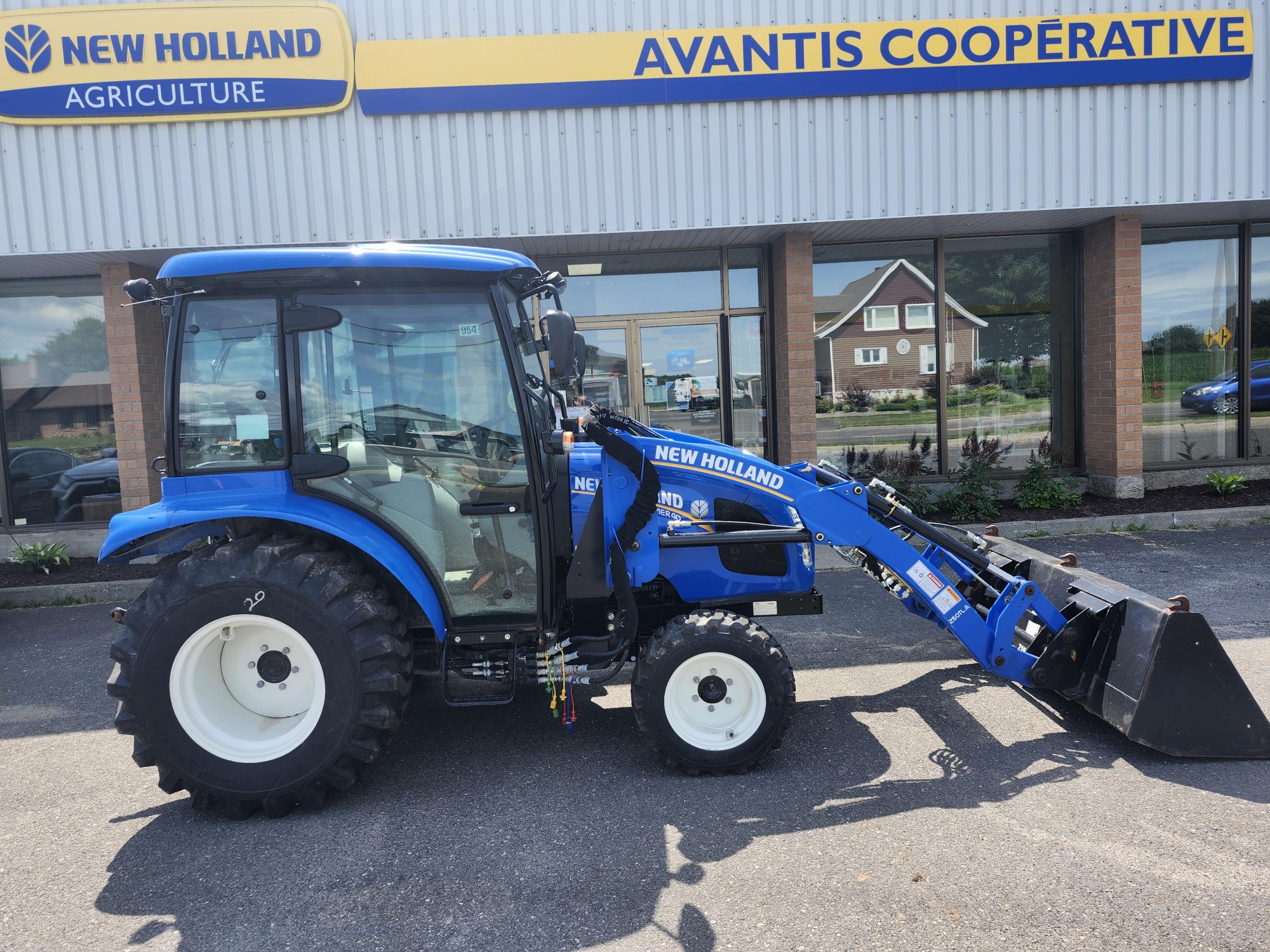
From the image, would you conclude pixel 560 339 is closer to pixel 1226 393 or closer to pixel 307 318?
pixel 307 318

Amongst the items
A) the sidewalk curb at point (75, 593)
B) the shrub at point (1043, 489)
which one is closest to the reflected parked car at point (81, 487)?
the sidewalk curb at point (75, 593)

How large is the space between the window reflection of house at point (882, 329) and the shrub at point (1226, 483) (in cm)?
322

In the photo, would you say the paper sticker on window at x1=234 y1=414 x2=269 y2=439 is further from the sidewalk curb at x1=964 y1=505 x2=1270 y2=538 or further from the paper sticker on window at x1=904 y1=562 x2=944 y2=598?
the sidewalk curb at x1=964 y1=505 x2=1270 y2=538

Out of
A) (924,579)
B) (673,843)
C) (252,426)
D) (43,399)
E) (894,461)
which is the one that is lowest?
(673,843)

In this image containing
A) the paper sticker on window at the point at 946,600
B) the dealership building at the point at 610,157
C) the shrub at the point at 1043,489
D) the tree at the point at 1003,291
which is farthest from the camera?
the tree at the point at 1003,291

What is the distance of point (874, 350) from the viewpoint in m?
10.5

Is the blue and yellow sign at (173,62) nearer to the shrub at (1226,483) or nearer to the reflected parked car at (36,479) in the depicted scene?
the reflected parked car at (36,479)

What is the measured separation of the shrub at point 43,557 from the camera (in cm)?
880

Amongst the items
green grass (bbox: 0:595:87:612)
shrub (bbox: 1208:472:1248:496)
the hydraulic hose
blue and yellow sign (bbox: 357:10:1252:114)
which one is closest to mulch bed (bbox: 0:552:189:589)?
green grass (bbox: 0:595:87:612)

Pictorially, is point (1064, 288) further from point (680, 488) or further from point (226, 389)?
point (226, 389)

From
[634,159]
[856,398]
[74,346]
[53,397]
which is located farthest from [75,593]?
[856,398]

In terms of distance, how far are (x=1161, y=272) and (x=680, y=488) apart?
9082 mm

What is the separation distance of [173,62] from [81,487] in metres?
4.75

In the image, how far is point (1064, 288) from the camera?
1057 centimetres
